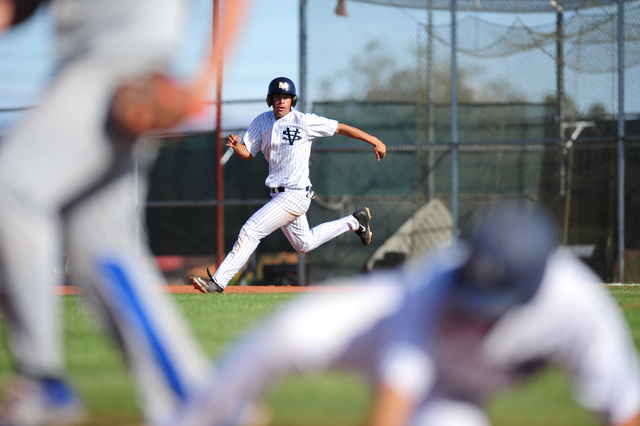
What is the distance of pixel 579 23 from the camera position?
11.6m

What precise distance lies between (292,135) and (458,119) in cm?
448

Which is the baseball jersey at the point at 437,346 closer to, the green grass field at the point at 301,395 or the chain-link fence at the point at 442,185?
the green grass field at the point at 301,395

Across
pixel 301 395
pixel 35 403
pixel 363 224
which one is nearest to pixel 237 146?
pixel 363 224

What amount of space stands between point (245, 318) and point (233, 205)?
22.9 feet

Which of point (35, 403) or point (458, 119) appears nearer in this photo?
point (35, 403)

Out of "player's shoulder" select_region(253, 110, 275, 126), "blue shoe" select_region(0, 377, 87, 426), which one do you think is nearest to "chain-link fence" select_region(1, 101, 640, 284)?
"player's shoulder" select_region(253, 110, 275, 126)

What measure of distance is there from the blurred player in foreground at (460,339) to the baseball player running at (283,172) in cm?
572

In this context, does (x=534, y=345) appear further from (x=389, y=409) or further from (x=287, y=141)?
(x=287, y=141)

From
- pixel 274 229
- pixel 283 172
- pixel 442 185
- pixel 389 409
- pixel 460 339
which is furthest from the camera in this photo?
pixel 442 185

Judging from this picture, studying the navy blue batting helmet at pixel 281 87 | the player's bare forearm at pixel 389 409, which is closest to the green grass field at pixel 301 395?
the player's bare forearm at pixel 389 409

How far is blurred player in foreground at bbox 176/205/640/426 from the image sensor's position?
6.20 feet

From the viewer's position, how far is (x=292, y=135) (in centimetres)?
823

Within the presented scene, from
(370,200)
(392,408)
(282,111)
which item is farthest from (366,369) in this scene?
(370,200)

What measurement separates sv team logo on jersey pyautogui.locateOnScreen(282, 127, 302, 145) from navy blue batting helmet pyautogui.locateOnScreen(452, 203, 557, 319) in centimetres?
634
